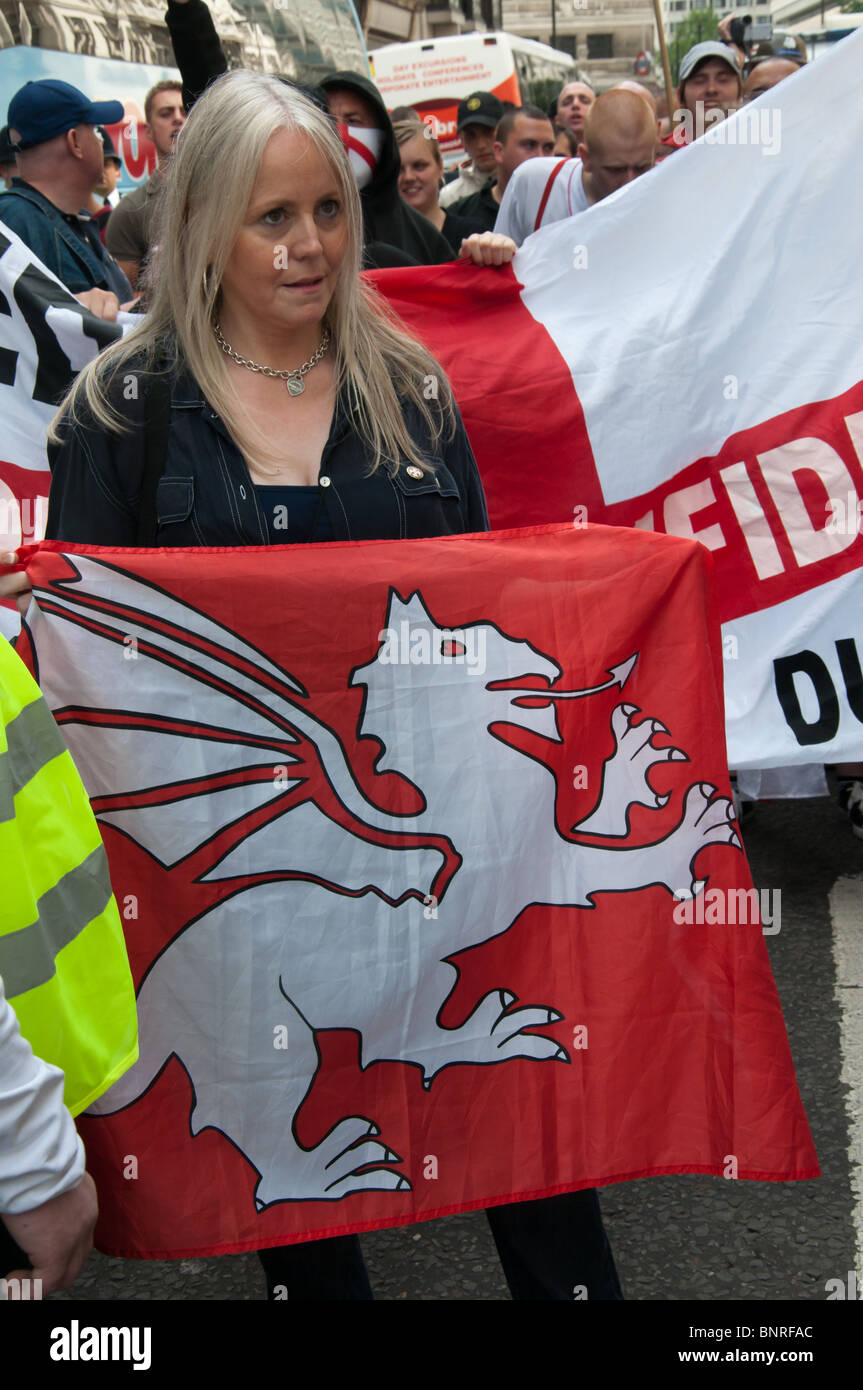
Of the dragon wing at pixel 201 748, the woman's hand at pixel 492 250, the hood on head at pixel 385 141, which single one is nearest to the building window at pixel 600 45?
the hood on head at pixel 385 141

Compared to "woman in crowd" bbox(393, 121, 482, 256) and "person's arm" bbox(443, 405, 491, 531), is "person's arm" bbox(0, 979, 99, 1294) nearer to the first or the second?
"person's arm" bbox(443, 405, 491, 531)

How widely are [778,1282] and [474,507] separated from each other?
144cm

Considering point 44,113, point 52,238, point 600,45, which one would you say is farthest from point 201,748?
point 600,45

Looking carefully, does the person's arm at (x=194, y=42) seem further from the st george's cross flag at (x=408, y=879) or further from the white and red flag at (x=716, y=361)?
the st george's cross flag at (x=408, y=879)

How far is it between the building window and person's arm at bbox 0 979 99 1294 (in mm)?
84522

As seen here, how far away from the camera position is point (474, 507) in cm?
234

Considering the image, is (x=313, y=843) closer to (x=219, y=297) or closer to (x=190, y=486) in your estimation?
(x=190, y=486)

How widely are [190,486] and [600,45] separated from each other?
3382 inches

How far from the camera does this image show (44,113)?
14.2 ft

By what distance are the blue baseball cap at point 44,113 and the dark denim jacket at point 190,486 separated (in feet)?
8.42

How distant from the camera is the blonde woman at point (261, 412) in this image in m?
2.09

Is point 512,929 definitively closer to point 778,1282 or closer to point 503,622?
point 503,622

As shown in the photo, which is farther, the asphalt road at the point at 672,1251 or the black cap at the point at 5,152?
the black cap at the point at 5,152
